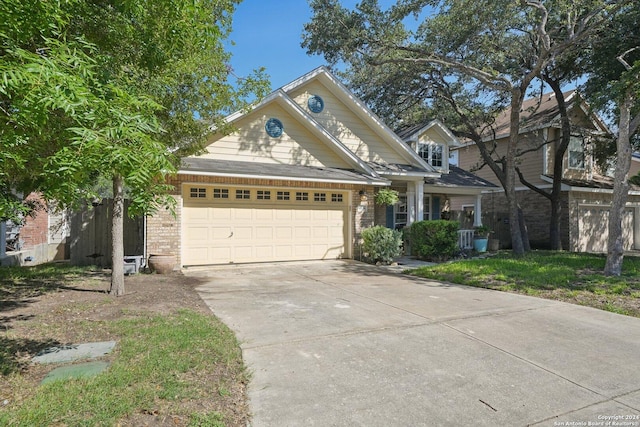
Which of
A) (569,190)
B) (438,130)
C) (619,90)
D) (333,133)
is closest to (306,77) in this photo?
(333,133)

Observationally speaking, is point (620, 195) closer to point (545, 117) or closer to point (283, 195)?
point (283, 195)

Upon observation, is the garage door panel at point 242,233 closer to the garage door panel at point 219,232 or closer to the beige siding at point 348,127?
the garage door panel at point 219,232

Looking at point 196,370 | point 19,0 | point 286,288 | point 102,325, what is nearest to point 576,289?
point 286,288

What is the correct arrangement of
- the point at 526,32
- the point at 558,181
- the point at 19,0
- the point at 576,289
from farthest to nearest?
the point at 558,181 → the point at 526,32 → the point at 576,289 → the point at 19,0

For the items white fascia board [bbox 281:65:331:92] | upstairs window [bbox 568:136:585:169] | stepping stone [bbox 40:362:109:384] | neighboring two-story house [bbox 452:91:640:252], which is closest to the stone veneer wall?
white fascia board [bbox 281:65:331:92]

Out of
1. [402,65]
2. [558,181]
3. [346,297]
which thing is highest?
[402,65]

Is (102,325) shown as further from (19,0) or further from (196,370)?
(19,0)

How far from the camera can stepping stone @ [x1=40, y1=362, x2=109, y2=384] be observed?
3.66m

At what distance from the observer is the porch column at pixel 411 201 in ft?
49.7

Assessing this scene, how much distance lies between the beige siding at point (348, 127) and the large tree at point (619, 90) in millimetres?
6984

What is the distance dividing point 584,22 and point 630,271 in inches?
317

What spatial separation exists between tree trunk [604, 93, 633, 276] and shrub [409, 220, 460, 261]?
442cm

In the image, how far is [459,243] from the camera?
50.6 ft

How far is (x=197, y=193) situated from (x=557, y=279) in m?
9.74
